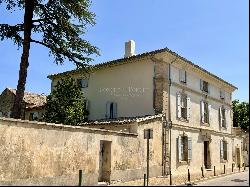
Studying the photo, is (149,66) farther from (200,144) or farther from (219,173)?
(219,173)

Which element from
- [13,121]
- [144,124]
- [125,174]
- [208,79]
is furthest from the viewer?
[208,79]

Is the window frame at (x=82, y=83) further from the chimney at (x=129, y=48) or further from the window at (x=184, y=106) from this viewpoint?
the window at (x=184, y=106)

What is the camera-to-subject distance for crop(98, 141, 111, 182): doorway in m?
16.2

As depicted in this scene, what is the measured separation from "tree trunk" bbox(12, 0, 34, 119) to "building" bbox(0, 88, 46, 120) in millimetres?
11400

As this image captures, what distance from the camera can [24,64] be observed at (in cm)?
1867

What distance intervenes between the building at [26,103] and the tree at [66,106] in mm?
7287

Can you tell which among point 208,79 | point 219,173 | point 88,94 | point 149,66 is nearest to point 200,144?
point 219,173

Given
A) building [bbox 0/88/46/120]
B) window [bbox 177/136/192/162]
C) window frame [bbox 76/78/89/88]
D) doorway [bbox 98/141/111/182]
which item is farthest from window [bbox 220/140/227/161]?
building [bbox 0/88/46/120]

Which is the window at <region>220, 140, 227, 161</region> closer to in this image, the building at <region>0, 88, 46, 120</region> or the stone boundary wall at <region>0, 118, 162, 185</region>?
the stone boundary wall at <region>0, 118, 162, 185</region>

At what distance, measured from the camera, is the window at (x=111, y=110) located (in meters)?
23.8

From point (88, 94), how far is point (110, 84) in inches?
93.0

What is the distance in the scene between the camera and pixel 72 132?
47.7ft

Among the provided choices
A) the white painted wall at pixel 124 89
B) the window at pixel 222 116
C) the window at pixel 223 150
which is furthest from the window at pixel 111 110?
the window at pixel 223 150

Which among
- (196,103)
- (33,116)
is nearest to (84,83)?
(33,116)
